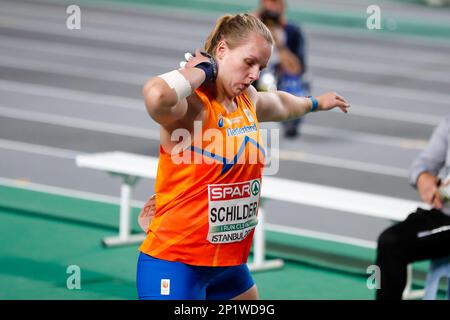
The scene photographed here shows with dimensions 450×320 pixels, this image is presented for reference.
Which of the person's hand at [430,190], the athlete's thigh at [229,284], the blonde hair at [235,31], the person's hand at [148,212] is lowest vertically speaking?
the athlete's thigh at [229,284]

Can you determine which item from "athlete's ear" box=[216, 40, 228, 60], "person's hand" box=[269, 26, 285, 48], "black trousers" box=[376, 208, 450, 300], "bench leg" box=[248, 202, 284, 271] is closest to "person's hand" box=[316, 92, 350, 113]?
"athlete's ear" box=[216, 40, 228, 60]

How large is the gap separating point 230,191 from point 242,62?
0.59 metres

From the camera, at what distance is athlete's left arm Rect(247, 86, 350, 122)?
4918 millimetres

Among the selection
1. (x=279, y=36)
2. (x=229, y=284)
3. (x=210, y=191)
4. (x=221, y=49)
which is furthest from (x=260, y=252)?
(x=279, y=36)

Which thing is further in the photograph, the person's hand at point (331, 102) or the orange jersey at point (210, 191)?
the person's hand at point (331, 102)

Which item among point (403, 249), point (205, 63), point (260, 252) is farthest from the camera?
point (260, 252)

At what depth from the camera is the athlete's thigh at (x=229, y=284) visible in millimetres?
4777

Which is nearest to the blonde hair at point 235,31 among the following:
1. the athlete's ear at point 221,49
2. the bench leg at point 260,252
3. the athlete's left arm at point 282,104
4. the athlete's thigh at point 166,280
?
the athlete's ear at point 221,49

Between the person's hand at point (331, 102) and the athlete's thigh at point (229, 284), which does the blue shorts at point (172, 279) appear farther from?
the person's hand at point (331, 102)

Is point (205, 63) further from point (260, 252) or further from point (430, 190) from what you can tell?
point (260, 252)

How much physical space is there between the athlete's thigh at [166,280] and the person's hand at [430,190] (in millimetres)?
2716

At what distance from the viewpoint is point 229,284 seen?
15.8 feet

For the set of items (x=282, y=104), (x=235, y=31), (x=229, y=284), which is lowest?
(x=229, y=284)
